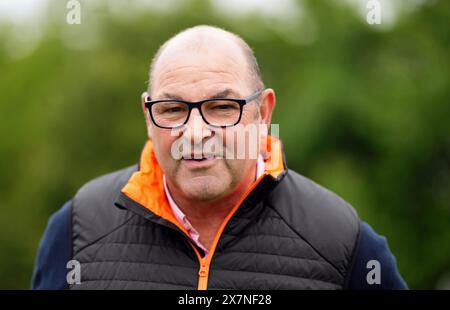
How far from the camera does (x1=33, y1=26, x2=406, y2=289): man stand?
2938 millimetres

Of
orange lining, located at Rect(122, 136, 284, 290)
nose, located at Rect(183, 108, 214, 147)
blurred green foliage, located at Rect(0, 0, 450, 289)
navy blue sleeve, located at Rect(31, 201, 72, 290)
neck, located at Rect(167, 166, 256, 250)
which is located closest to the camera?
nose, located at Rect(183, 108, 214, 147)

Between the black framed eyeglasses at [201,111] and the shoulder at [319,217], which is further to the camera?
the shoulder at [319,217]

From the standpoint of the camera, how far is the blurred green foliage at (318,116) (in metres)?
23.8

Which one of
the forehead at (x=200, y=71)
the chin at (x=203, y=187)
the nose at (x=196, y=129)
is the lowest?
the chin at (x=203, y=187)

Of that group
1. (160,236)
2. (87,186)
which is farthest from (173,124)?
(87,186)

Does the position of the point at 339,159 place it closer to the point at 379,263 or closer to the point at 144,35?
the point at 144,35

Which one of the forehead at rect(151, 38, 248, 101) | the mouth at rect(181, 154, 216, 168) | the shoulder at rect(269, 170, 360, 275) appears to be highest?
the forehead at rect(151, 38, 248, 101)

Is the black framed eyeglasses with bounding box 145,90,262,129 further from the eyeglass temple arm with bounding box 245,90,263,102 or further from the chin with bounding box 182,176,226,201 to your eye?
the chin with bounding box 182,176,226,201

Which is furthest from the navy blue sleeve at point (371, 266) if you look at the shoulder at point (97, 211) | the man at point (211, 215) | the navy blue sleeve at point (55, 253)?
the navy blue sleeve at point (55, 253)

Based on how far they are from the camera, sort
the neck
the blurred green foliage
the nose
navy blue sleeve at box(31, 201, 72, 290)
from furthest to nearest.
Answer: the blurred green foliage, navy blue sleeve at box(31, 201, 72, 290), the neck, the nose

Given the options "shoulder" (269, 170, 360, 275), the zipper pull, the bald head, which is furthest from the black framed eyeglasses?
the zipper pull

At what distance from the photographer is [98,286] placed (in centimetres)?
303

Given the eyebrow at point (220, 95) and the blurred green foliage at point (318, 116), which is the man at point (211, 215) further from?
the blurred green foliage at point (318, 116)

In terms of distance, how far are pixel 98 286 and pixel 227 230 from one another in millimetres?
629
